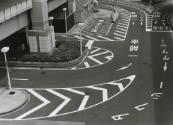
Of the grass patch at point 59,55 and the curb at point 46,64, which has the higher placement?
the grass patch at point 59,55

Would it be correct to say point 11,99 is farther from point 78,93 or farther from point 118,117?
point 118,117

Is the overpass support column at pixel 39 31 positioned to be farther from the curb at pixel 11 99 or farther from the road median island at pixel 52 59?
the curb at pixel 11 99

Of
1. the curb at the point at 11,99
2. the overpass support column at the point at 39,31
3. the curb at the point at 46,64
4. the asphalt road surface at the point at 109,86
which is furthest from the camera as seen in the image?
the overpass support column at the point at 39,31

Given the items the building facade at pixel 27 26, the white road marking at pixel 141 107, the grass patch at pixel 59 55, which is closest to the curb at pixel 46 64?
the grass patch at pixel 59 55

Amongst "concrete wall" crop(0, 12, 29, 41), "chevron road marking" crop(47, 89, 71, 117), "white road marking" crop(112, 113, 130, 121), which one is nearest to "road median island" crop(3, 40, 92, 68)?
"concrete wall" crop(0, 12, 29, 41)

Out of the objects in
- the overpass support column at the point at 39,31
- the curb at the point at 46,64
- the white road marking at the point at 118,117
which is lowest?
the white road marking at the point at 118,117

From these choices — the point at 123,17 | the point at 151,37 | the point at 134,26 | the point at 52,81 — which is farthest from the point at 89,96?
the point at 123,17

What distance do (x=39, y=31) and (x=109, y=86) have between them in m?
15.6

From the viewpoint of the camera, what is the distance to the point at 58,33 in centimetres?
5809

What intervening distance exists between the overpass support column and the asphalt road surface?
226 inches

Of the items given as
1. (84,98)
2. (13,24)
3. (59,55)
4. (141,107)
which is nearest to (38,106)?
(84,98)

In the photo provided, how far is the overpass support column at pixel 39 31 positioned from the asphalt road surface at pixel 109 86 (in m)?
5.75

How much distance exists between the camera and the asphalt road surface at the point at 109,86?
30766 mm

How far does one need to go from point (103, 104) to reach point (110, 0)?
2307 inches
